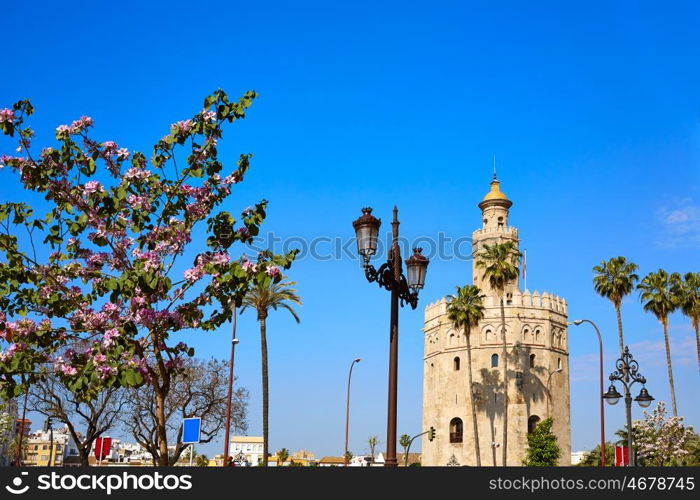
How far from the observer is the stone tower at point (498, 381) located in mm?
64688

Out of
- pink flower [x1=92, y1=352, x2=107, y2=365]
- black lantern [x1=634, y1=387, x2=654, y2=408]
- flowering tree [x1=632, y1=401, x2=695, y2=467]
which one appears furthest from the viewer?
flowering tree [x1=632, y1=401, x2=695, y2=467]

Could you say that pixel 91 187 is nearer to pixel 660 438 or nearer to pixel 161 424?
pixel 161 424

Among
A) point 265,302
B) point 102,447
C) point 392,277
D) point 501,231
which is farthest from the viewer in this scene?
point 501,231

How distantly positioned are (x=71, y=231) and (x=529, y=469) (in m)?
8.51

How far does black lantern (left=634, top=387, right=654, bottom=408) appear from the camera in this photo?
24.1 metres

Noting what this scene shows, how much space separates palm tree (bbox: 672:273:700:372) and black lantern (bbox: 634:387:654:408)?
36.0 m

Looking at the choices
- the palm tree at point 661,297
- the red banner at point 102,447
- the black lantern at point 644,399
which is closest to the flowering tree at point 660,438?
the palm tree at point 661,297

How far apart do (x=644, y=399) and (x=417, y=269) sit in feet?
46.9

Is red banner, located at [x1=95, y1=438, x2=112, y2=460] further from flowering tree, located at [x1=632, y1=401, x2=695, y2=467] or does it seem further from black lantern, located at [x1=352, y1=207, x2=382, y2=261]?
flowering tree, located at [x1=632, y1=401, x2=695, y2=467]

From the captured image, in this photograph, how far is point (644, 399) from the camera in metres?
24.2

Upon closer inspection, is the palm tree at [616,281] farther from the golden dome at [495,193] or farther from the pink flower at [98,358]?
the pink flower at [98,358]

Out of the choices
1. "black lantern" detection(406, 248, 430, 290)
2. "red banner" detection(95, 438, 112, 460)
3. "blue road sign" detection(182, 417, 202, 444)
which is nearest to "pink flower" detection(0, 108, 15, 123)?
"black lantern" detection(406, 248, 430, 290)

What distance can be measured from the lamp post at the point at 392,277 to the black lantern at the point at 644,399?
13.7 metres

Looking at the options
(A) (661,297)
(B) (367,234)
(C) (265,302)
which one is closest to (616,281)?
(A) (661,297)
